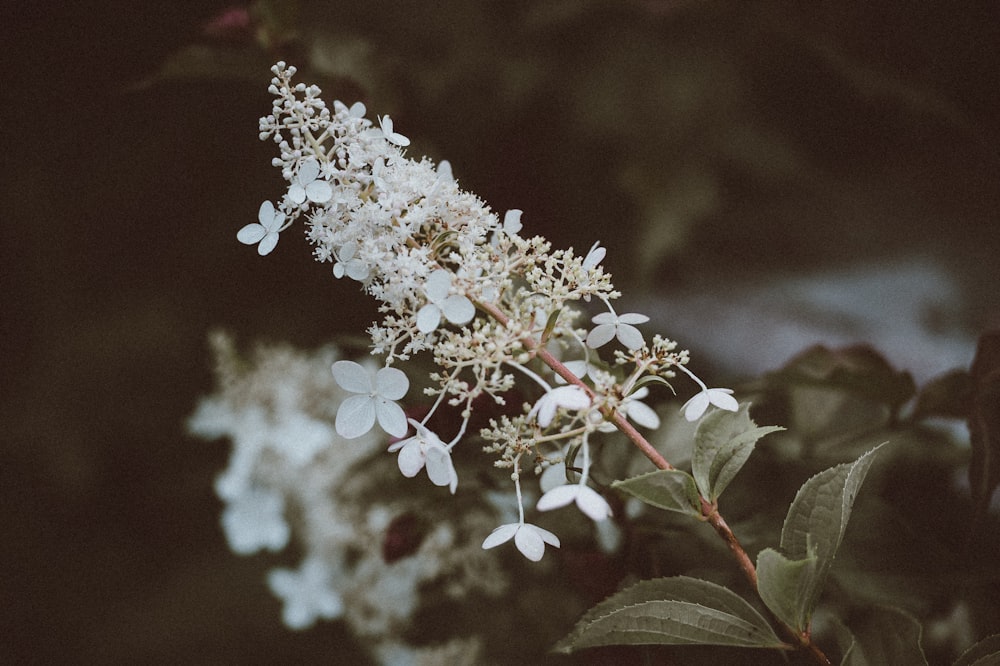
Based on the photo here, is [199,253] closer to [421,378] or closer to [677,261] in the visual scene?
[421,378]

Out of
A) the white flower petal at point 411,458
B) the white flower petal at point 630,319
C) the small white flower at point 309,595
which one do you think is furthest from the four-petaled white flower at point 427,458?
the small white flower at point 309,595

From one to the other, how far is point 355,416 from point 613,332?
0.13 meters

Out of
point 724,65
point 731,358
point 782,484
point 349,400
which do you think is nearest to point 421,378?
point 349,400

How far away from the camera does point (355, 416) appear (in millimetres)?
323

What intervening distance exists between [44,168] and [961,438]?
3.09 feet

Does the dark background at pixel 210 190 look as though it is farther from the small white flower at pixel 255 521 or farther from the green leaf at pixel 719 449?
the green leaf at pixel 719 449

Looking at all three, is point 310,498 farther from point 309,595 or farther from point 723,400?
point 723,400

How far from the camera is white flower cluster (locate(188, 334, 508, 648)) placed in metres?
0.62

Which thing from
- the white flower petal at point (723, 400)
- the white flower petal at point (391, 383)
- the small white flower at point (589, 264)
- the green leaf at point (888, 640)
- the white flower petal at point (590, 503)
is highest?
the small white flower at point (589, 264)

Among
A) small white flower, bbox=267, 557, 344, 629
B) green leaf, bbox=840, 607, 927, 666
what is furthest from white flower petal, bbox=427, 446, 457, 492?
small white flower, bbox=267, 557, 344, 629

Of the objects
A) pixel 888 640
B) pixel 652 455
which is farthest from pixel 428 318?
pixel 888 640

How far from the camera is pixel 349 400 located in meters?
0.32

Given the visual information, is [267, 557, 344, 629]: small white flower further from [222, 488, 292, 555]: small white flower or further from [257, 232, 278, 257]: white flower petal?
[257, 232, 278, 257]: white flower petal

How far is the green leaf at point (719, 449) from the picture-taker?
30 cm
